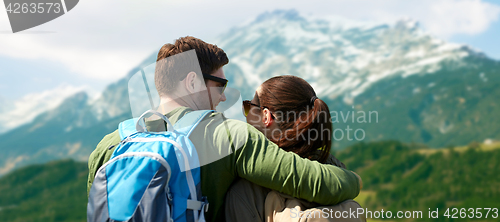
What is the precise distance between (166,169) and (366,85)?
9904 cm

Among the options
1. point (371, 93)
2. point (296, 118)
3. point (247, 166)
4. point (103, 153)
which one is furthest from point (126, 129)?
point (371, 93)

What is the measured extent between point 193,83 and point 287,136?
706 millimetres

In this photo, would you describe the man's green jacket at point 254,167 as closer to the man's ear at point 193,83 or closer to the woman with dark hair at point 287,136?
the woman with dark hair at point 287,136

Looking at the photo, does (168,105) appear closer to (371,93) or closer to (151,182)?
(151,182)

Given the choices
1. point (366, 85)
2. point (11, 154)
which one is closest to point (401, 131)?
point (366, 85)

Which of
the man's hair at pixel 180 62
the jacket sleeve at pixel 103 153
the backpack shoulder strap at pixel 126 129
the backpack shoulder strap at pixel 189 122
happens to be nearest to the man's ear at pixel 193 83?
the man's hair at pixel 180 62

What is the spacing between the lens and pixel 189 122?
2.12 metres

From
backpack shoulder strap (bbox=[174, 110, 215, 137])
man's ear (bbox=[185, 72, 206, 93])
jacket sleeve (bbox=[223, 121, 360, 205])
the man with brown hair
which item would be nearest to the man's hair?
man's ear (bbox=[185, 72, 206, 93])

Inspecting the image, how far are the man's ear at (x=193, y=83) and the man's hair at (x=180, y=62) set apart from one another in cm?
3

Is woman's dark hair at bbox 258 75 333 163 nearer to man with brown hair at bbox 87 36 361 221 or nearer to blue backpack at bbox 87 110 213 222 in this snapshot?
man with brown hair at bbox 87 36 361 221

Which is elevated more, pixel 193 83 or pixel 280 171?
pixel 193 83

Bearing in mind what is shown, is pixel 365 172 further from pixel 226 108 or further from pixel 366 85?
pixel 366 85

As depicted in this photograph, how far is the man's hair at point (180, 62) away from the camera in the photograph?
96.4 inches

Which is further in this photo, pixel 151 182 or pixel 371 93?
pixel 371 93
